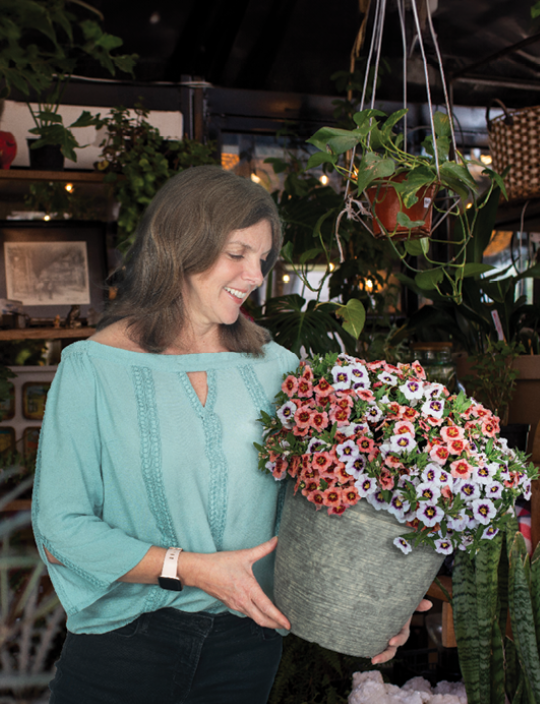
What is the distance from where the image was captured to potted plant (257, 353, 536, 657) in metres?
0.81

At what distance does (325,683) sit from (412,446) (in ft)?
4.65

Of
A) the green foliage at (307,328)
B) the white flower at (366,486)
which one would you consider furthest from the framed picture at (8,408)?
the white flower at (366,486)

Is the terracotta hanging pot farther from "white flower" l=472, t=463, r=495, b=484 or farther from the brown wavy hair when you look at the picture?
"white flower" l=472, t=463, r=495, b=484

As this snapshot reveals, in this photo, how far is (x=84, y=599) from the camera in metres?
0.96

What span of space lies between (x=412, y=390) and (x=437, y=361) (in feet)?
2.71

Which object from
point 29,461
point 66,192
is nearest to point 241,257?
point 29,461

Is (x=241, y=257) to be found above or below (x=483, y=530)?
above

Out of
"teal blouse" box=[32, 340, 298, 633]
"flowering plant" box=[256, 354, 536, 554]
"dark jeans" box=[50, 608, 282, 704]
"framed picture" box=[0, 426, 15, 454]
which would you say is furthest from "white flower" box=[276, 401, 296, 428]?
"framed picture" box=[0, 426, 15, 454]

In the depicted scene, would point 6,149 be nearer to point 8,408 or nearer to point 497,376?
point 8,408

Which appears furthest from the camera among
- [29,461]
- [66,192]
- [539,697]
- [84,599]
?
[66,192]

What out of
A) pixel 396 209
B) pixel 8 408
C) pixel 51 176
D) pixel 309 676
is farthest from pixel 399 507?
pixel 8 408

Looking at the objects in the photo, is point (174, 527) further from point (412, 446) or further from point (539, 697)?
point (539, 697)

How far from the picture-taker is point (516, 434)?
5.23ft

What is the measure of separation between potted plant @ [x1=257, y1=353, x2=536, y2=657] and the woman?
7cm
